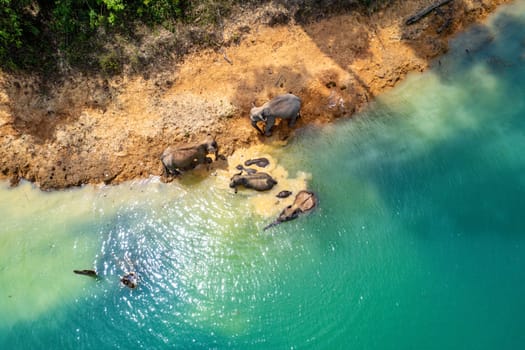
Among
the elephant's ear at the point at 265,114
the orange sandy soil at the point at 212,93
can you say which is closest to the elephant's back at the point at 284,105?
the elephant's ear at the point at 265,114

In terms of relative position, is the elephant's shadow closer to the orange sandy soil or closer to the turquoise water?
the turquoise water

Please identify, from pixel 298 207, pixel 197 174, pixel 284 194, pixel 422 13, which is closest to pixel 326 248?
pixel 298 207

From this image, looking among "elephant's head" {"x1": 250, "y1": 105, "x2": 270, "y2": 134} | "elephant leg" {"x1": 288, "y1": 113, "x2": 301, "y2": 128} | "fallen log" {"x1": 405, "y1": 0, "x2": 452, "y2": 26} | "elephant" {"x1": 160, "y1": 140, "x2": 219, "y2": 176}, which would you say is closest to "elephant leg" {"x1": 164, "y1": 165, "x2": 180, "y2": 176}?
"elephant" {"x1": 160, "y1": 140, "x2": 219, "y2": 176}

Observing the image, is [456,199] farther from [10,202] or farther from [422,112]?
[10,202]

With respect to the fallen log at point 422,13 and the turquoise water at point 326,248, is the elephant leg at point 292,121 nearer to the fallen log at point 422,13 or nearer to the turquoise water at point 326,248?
the turquoise water at point 326,248

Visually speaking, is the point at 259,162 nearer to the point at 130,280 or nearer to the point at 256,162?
the point at 256,162

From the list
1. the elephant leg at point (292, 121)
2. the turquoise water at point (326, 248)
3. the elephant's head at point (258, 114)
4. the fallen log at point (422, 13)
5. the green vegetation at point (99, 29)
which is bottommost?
the turquoise water at point (326, 248)

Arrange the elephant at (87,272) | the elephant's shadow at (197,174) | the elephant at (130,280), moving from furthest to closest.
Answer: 1. the elephant's shadow at (197,174)
2. the elephant at (87,272)
3. the elephant at (130,280)
